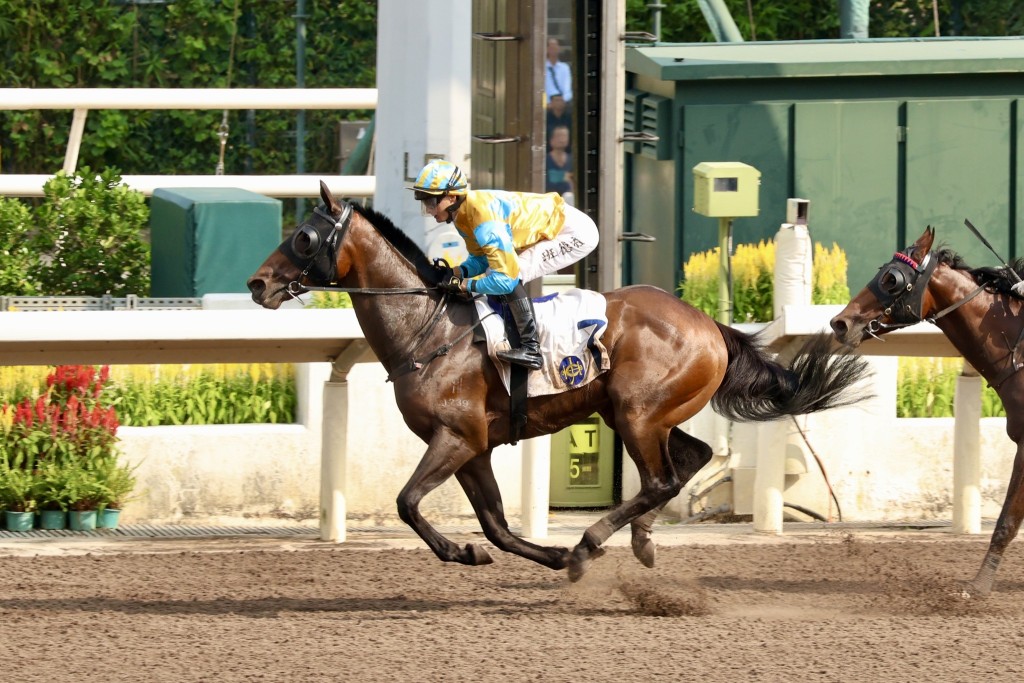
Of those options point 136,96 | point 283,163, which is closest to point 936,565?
point 136,96

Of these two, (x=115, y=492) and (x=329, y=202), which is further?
(x=115, y=492)

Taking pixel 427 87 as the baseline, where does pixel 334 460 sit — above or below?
below

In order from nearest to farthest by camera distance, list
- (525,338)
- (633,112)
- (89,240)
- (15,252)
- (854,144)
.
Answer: (525,338), (15,252), (89,240), (854,144), (633,112)

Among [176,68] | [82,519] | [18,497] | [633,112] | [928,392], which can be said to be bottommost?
[82,519]

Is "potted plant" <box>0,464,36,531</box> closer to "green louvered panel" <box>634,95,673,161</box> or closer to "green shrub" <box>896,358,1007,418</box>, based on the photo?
"green shrub" <box>896,358,1007,418</box>

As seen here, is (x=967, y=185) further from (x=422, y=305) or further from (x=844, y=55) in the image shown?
(x=422, y=305)

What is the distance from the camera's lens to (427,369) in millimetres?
6941

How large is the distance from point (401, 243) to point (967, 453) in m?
3.13

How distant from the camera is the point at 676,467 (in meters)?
7.46

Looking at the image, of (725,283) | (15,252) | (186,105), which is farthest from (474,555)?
(186,105)

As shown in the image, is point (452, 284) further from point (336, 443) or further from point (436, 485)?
point (336, 443)

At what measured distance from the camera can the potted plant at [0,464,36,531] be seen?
8.26 metres

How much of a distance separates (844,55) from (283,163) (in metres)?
7.28

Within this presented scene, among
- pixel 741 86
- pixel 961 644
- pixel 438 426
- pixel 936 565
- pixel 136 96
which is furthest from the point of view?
pixel 136 96
